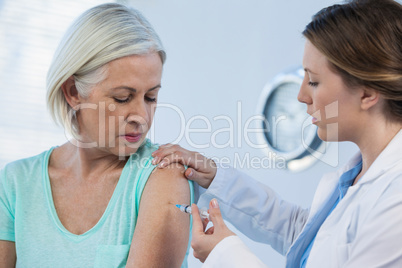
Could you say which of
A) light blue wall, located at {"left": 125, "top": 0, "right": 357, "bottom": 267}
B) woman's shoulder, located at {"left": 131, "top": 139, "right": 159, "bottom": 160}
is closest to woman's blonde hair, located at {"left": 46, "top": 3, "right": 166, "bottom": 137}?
woman's shoulder, located at {"left": 131, "top": 139, "right": 159, "bottom": 160}

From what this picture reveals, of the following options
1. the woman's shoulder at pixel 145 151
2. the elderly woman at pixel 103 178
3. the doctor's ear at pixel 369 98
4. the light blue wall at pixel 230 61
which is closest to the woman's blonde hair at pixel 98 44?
the elderly woman at pixel 103 178

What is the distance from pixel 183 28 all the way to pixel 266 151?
1.12m

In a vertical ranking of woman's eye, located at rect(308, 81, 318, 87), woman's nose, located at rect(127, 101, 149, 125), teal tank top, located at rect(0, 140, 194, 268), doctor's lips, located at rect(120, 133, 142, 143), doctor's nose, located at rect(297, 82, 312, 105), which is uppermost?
woman's eye, located at rect(308, 81, 318, 87)

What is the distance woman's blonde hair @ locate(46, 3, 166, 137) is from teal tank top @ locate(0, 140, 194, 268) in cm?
27

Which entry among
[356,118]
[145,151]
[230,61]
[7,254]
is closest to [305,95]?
[356,118]

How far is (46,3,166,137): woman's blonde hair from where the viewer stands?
4.36 feet

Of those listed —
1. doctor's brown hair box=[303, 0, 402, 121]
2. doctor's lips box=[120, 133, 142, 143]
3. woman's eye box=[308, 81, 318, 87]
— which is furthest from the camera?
doctor's lips box=[120, 133, 142, 143]

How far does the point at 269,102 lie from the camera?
8.12 ft

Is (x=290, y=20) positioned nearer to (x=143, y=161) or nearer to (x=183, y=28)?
(x=183, y=28)

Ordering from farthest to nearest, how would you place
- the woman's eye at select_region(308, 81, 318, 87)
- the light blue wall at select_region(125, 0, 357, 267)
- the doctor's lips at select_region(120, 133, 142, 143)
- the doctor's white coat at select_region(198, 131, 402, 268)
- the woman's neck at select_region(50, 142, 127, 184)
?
the light blue wall at select_region(125, 0, 357, 267) < the woman's neck at select_region(50, 142, 127, 184) < the doctor's lips at select_region(120, 133, 142, 143) < the woman's eye at select_region(308, 81, 318, 87) < the doctor's white coat at select_region(198, 131, 402, 268)

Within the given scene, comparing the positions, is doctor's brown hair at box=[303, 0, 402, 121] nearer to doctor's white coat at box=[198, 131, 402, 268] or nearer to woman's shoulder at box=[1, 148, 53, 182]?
doctor's white coat at box=[198, 131, 402, 268]

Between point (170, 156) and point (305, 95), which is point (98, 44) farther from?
point (305, 95)

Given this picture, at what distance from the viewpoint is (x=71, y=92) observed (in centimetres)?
145

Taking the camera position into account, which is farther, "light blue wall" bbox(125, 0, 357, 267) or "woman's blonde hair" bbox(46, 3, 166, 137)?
"light blue wall" bbox(125, 0, 357, 267)
